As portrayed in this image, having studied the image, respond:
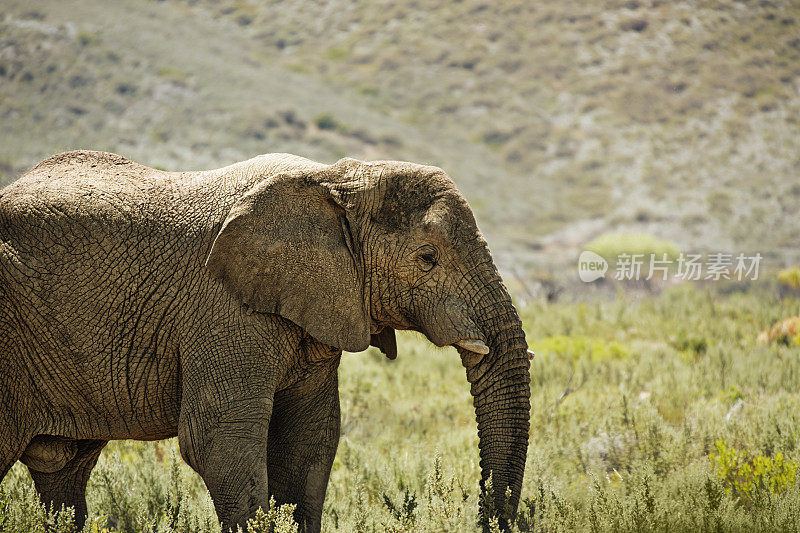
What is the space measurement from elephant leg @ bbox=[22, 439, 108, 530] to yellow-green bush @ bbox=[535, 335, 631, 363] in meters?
7.53

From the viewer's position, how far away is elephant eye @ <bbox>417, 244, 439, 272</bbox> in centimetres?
502

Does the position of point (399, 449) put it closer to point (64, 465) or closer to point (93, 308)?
point (64, 465)

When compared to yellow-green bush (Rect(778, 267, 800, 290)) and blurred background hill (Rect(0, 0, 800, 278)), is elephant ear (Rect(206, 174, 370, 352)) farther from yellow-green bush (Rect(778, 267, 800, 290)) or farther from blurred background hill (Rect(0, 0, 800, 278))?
blurred background hill (Rect(0, 0, 800, 278))

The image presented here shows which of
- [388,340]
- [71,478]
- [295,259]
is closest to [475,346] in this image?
[388,340]

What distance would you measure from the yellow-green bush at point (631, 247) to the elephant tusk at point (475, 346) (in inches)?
1117

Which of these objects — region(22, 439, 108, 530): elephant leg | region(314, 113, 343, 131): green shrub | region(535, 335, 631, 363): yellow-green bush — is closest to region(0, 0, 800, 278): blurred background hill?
region(314, 113, 343, 131): green shrub

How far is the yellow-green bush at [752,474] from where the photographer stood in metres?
6.11

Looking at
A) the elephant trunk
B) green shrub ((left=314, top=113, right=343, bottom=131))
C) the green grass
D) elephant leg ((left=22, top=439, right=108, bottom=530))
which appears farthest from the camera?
green shrub ((left=314, top=113, right=343, bottom=131))

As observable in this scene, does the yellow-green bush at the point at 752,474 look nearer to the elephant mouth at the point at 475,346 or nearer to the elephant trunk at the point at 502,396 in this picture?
the elephant trunk at the point at 502,396

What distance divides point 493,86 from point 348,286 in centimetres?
5519

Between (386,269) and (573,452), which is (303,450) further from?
(573,452)

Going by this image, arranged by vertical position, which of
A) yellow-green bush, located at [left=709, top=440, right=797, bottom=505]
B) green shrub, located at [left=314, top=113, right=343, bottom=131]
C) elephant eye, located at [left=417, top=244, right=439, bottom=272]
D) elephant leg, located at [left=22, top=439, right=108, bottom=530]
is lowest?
yellow-green bush, located at [left=709, top=440, right=797, bottom=505]

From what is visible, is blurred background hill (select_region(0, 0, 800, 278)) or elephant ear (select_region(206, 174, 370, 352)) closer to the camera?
elephant ear (select_region(206, 174, 370, 352))

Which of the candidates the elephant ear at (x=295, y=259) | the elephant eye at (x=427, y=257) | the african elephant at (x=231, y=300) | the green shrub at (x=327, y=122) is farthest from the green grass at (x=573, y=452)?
the green shrub at (x=327, y=122)
